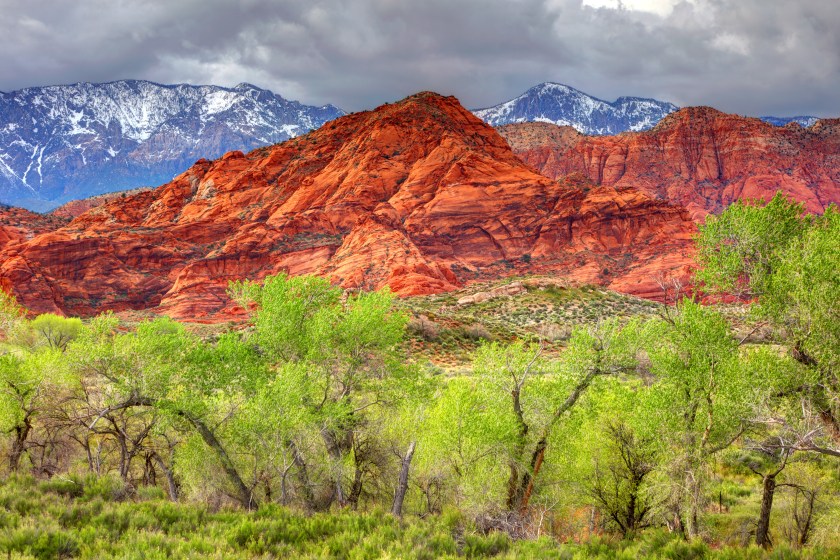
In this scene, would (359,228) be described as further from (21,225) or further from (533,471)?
(533,471)

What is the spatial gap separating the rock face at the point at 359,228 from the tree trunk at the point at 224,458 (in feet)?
204

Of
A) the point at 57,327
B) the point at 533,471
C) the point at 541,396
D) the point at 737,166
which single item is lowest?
the point at 533,471

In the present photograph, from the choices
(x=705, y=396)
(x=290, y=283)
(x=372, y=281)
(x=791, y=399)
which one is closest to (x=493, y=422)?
(x=705, y=396)

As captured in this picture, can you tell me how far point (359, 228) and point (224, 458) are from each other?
276 feet

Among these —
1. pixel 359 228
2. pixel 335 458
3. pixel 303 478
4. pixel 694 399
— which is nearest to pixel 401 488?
pixel 335 458

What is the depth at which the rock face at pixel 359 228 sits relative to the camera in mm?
87562

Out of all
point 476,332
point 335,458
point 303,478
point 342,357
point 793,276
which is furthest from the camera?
point 476,332

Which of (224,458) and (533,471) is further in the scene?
(224,458)

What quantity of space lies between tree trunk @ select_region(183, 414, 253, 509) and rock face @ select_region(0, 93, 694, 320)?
2454 inches

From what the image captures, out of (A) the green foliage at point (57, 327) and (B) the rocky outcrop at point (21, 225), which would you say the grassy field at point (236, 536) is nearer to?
(A) the green foliage at point (57, 327)

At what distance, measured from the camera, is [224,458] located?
14938 mm

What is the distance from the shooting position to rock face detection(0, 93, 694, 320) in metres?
87.6

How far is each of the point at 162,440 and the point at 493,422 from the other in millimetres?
13907

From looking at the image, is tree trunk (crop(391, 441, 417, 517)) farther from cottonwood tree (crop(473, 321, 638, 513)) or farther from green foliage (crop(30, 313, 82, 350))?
green foliage (crop(30, 313, 82, 350))
